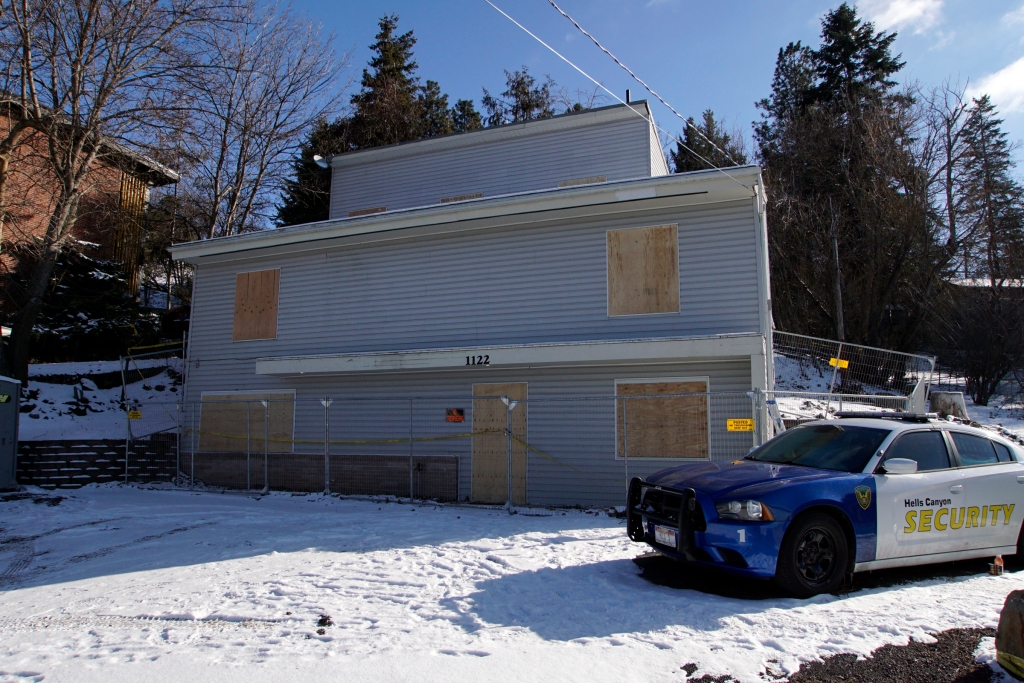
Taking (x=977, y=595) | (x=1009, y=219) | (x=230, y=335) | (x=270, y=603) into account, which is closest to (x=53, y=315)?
(x=230, y=335)

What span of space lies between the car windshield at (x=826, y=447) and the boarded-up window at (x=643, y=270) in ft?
16.3

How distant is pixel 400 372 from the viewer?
13.3m

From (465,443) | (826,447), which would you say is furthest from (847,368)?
(826,447)

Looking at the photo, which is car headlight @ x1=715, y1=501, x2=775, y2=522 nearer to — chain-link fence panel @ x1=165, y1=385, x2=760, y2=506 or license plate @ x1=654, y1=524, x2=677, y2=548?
license plate @ x1=654, y1=524, x2=677, y2=548

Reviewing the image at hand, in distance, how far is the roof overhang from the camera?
11273 mm

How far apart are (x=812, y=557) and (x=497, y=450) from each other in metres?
7.40

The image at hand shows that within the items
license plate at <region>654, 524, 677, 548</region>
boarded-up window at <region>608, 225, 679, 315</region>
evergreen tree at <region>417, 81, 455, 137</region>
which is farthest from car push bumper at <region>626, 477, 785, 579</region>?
evergreen tree at <region>417, 81, 455, 137</region>

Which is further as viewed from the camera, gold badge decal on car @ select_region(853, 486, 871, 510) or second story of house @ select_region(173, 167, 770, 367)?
second story of house @ select_region(173, 167, 770, 367)

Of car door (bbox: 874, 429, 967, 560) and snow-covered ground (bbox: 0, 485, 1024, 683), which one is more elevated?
car door (bbox: 874, 429, 967, 560)

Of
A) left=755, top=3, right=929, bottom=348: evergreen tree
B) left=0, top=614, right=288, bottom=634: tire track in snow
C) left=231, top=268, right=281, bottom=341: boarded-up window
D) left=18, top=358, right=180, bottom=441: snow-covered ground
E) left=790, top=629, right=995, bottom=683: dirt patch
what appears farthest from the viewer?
left=755, top=3, right=929, bottom=348: evergreen tree

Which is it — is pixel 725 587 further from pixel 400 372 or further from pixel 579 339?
pixel 400 372

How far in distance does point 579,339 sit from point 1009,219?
21.6 m

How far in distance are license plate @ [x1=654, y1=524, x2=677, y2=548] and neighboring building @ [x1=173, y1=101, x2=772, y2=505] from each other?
5249mm

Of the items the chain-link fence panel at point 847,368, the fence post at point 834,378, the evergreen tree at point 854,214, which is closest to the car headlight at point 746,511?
the fence post at point 834,378
